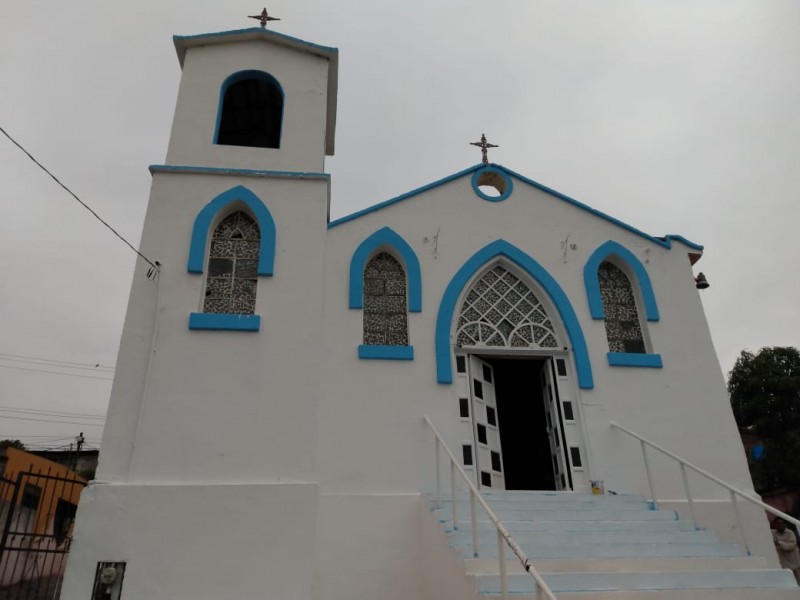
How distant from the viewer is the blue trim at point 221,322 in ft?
22.4

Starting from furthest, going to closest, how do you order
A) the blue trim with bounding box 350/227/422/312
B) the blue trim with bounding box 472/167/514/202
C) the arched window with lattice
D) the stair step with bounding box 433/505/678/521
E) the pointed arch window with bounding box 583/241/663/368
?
1. the blue trim with bounding box 472/167/514/202
2. the pointed arch window with bounding box 583/241/663/368
3. the blue trim with bounding box 350/227/422/312
4. the arched window with lattice
5. the stair step with bounding box 433/505/678/521

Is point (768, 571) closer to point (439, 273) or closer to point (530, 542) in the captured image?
point (530, 542)

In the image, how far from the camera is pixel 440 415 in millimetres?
7754

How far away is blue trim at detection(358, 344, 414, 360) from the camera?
25.9ft

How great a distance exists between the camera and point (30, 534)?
285 inches

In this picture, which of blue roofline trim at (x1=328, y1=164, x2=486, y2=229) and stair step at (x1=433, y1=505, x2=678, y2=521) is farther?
blue roofline trim at (x1=328, y1=164, x2=486, y2=229)

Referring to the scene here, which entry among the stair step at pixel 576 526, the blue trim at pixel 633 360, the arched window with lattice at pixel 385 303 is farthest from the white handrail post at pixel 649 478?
the arched window with lattice at pixel 385 303

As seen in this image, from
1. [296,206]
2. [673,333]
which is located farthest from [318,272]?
[673,333]

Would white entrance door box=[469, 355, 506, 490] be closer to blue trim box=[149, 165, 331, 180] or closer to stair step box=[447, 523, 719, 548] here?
stair step box=[447, 523, 719, 548]

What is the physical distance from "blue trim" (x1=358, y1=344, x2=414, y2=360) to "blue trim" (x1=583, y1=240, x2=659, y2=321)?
282 centimetres

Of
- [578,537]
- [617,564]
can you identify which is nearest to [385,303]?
[578,537]

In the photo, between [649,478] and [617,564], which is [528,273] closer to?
[649,478]

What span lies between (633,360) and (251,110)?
22.6 feet

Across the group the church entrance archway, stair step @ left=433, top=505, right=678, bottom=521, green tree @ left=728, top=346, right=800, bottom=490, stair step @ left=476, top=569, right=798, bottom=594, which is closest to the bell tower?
stair step @ left=433, top=505, right=678, bottom=521
